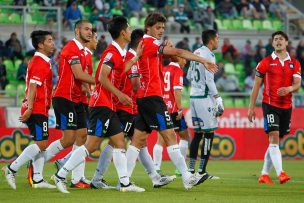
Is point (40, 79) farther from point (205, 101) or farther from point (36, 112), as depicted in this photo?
point (205, 101)

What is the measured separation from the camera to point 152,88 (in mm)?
12953

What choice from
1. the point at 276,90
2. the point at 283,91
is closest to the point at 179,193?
the point at 283,91

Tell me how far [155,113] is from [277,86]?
358 centimetres

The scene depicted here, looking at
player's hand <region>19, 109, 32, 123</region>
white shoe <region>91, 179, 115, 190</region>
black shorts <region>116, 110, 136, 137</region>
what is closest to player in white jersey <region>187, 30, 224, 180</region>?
black shorts <region>116, 110, 136, 137</region>

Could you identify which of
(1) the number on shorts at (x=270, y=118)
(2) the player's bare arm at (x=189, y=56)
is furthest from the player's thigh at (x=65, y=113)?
(1) the number on shorts at (x=270, y=118)

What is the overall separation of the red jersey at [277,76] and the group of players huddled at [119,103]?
2 centimetres

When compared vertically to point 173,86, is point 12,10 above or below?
above

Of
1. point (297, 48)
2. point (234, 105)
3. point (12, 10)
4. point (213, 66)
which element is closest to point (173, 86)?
point (213, 66)

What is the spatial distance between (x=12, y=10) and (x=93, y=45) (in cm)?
1435

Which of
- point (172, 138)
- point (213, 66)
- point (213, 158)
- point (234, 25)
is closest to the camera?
point (213, 66)

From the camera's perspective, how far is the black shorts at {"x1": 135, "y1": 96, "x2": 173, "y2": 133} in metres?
12.9

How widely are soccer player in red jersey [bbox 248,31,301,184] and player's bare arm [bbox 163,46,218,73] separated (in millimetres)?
3568

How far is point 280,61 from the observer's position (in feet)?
51.8

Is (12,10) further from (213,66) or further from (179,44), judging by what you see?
(213,66)
